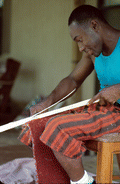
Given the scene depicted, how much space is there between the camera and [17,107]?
4504mm

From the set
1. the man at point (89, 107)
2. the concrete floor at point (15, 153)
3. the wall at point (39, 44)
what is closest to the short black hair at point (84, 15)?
the man at point (89, 107)

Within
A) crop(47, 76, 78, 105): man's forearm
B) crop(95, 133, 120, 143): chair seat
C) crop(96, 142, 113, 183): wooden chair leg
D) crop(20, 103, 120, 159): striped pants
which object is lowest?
crop(96, 142, 113, 183): wooden chair leg

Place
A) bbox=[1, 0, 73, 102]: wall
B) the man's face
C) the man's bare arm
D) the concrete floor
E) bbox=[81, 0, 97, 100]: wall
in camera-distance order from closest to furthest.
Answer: the man's face → the man's bare arm → the concrete floor → bbox=[81, 0, 97, 100]: wall → bbox=[1, 0, 73, 102]: wall

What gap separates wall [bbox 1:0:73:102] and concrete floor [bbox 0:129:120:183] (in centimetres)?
115

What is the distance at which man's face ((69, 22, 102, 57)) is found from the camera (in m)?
1.25

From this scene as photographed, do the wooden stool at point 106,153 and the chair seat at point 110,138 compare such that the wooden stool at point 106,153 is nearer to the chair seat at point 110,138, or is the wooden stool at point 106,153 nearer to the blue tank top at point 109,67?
the chair seat at point 110,138

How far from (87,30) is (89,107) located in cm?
37

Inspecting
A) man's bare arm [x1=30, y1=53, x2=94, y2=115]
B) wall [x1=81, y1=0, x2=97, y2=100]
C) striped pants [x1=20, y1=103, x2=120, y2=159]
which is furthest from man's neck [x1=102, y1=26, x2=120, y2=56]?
wall [x1=81, y1=0, x2=97, y2=100]

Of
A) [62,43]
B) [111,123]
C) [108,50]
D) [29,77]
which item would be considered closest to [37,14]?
[62,43]

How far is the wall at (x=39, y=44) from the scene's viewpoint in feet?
13.0

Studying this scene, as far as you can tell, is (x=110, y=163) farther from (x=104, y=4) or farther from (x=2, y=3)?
(x=2, y=3)

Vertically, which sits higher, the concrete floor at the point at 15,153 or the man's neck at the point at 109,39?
the man's neck at the point at 109,39

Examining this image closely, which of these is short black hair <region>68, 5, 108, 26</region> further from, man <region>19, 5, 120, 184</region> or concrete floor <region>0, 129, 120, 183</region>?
concrete floor <region>0, 129, 120, 183</region>

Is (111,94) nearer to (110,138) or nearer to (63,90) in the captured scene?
(110,138)
